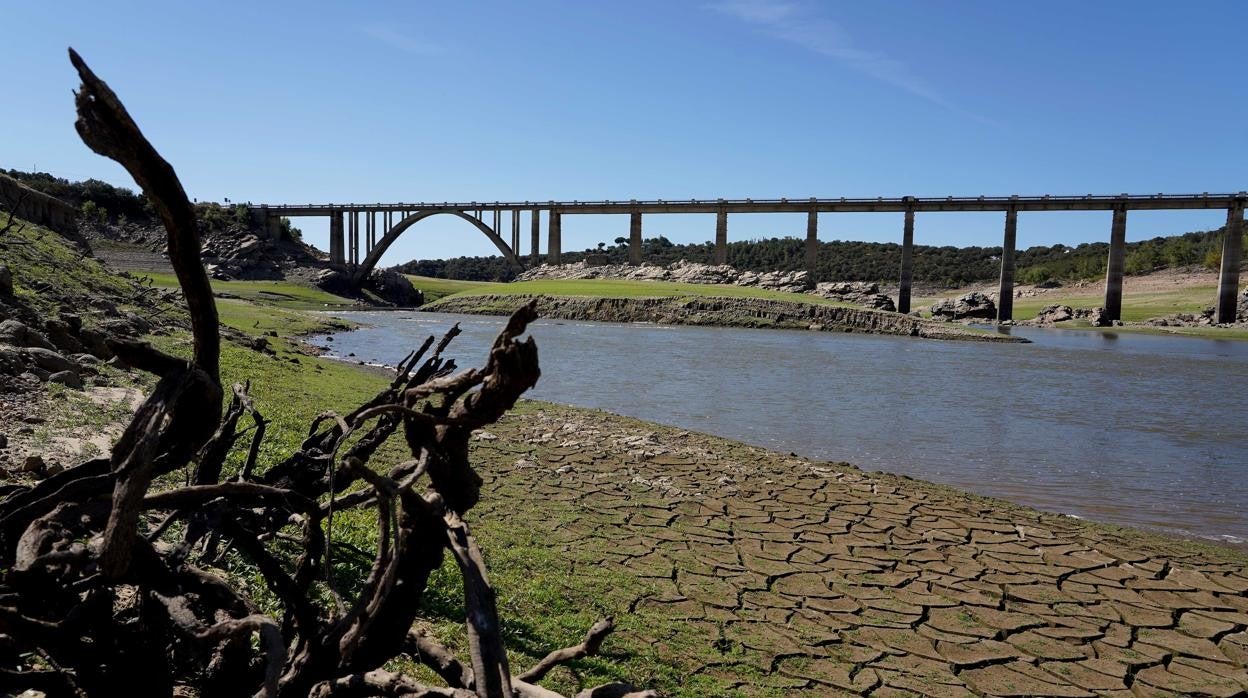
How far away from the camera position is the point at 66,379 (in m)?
7.24

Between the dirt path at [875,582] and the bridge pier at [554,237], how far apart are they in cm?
6644

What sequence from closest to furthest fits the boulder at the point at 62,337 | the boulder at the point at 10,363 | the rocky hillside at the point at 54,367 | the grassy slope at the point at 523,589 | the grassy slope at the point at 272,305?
the grassy slope at the point at 523,589, the rocky hillside at the point at 54,367, the boulder at the point at 10,363, the boulder at the point at 62,337, the grassy slope at the point at 272,305

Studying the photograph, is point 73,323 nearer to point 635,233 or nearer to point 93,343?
point 93,343

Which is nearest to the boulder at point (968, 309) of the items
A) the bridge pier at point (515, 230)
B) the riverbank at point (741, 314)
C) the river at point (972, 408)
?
the riverbank at point (741, 314)

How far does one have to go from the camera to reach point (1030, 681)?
434cm

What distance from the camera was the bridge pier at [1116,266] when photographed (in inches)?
2245

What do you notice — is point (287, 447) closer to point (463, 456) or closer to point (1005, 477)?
point (463, 456)

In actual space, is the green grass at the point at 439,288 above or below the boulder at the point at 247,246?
below

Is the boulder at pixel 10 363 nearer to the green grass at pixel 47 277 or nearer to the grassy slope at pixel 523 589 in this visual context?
the grassy slope at pixel 523 589

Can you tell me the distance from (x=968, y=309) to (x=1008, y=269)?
4.29 m

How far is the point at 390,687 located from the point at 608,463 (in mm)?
7350

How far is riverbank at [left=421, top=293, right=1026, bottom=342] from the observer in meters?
45.2

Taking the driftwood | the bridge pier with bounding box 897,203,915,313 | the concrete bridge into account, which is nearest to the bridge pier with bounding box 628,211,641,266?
the concrete bridge

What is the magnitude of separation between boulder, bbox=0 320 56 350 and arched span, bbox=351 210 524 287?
215ft
